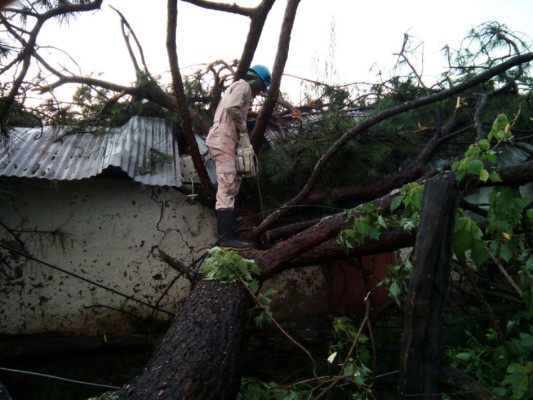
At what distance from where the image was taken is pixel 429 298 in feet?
5.83

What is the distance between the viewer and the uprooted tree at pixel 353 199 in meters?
1.83

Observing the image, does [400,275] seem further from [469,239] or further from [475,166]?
[475,166]

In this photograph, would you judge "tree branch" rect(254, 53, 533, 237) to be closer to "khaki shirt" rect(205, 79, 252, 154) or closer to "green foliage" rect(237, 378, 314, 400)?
"khaki shirt" rect(205, 79, 252, 154)

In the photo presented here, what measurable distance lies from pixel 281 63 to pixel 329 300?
253cm

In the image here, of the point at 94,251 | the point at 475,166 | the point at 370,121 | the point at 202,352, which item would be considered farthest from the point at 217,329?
the point at 94,251

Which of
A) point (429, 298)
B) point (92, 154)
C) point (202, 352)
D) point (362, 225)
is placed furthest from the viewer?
point (92, 154)

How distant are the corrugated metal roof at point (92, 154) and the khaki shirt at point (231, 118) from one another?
27.2 inches

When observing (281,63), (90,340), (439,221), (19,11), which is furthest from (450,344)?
(19,11)

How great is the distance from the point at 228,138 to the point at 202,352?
2129mm

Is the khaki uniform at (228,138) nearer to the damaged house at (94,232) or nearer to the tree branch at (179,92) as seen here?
the tree branch at (179,92)

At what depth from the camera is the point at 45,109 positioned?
4.63 meters

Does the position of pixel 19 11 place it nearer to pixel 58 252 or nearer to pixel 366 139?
pixel 58 252

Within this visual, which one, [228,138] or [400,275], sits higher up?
[228,138]

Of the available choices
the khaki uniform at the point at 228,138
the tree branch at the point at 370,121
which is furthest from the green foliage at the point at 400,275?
the khaki uniform at the point at 228,138
